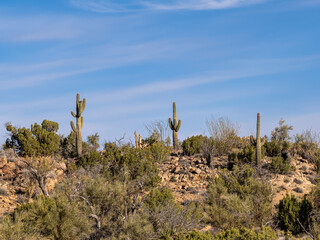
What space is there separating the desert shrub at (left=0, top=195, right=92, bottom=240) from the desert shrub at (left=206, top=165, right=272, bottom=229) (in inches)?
199

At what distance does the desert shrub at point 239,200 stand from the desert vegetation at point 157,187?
5 centimetres

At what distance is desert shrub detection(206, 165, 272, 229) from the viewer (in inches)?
587

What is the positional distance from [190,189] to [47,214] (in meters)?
7.79

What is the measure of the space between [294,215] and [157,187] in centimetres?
697

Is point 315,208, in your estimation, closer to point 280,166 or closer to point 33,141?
point 280,166

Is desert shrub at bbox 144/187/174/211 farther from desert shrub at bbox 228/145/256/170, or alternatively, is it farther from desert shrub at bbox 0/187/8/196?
desert shrub at bbox 0/187/8/196

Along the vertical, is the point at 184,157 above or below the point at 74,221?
above

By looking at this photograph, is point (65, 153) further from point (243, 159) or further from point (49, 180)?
point (243, 159)

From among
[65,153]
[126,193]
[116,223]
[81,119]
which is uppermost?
[81,119]

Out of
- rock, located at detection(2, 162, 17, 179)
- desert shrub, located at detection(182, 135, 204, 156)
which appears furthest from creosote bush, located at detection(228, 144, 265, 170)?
rock, located at detection(2, 162, 17, 179)

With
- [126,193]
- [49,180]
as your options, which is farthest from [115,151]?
[126,193]

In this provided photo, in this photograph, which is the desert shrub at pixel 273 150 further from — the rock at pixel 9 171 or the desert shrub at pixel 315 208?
the rock at pixel 9 171

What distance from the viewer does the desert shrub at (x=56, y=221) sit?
13.2 metres

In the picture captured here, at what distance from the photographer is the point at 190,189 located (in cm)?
1909
